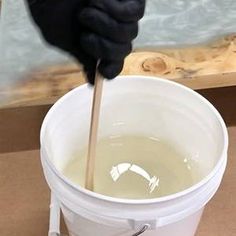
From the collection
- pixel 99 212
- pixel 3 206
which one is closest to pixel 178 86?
pixel 99 212

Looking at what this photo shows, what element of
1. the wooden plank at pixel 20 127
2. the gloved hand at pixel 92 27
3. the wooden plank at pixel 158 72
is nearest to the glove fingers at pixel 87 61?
the gloved hand at pixel 92 27

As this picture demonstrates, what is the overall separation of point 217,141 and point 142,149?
0.13m

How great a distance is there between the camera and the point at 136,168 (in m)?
0.85

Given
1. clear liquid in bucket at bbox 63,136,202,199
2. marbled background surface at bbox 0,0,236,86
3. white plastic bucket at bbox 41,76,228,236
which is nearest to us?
white plastic bucket at bbox 41,76,228,236

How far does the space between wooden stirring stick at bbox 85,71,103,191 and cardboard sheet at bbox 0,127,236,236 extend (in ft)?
0.58

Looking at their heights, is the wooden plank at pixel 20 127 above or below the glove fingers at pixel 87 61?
below

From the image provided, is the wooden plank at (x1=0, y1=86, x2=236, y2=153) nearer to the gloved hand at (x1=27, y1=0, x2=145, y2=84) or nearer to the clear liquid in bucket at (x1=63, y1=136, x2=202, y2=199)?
the clear liquid in bucket at (x1=63, y1=136, x2=202, y2=199)

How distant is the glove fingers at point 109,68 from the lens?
593 mm

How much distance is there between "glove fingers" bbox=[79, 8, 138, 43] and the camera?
0.56 meters

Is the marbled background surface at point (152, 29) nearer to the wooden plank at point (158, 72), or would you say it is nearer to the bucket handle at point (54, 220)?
the wooden plank at point (158, 72)

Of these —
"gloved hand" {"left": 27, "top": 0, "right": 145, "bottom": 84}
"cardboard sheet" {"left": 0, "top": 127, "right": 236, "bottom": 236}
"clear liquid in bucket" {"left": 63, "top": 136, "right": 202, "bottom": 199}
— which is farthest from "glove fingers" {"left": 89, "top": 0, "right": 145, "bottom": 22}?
"cardboard sheet" {"left": 0, "top": 127, "right": 236, "bottom": 236}

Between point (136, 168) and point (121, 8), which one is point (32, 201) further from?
point (121, 8)

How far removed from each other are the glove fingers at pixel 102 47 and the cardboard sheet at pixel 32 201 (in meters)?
0.38

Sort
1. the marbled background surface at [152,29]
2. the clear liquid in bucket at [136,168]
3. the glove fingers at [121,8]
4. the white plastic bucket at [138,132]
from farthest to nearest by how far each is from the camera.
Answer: the marbled background surface at [152,29], the clear liquid in bucket at [136,168], the white plastic bucket at [138,132], the glove fingers at [121,8]
